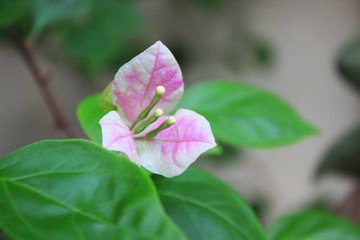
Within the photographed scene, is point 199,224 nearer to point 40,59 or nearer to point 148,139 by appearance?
point 148,139

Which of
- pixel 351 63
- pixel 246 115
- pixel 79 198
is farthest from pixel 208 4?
pixel 79 198

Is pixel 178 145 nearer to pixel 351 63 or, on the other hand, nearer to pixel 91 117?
pixel 91 117

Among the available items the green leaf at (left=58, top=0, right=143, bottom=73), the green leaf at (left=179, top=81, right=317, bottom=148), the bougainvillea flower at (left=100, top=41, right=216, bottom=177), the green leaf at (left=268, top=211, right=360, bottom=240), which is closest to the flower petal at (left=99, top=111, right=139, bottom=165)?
the bougainvillea flower at (left=100, top=41, right=216, bottom=177)

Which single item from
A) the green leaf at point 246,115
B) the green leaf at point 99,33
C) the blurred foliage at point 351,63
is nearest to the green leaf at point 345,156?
the blurred foliage at point 351,63

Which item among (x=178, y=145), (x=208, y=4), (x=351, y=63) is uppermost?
(x=208, y=4)

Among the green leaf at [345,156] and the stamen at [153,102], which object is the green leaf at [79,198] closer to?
the stamen at [153,102]
